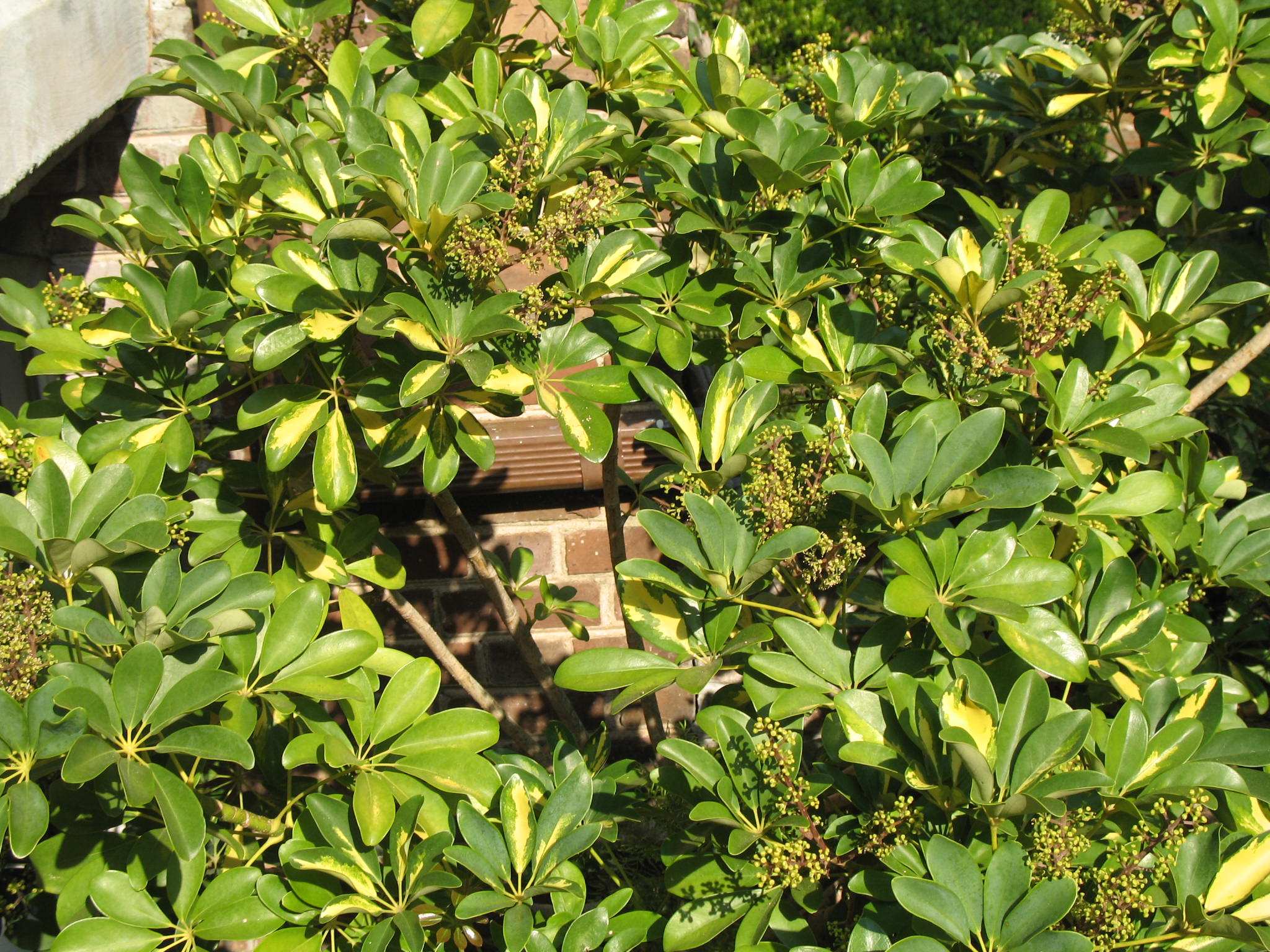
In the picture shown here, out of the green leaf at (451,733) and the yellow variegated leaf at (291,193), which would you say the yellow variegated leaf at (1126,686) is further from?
the yellow variegated leaf at (291,193)

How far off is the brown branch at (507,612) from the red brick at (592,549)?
1.39 feet

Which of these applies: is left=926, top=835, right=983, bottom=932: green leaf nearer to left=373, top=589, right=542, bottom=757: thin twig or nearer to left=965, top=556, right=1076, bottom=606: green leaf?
left=965, top=556, right=1076, bottom=606: green leaf

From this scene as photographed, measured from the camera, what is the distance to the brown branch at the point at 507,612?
1340mm

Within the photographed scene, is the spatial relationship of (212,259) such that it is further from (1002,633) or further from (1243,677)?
(1243,677)

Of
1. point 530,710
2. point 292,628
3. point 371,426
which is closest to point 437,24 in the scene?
point 371,426

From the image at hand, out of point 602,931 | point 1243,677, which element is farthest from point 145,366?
point 1243,677

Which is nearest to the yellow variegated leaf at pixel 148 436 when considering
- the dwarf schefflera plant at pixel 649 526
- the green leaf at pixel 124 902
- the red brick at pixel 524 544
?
the dwarf schefflera plant at pixel 649 526

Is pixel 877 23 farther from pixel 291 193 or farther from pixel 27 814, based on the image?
pixel 27 814

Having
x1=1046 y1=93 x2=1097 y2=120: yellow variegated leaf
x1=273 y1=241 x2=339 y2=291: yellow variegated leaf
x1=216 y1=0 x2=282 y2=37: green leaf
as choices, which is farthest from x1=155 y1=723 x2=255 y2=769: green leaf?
x1=1046 y1=93 x2=1097 y2=120: yellow variegated leaf

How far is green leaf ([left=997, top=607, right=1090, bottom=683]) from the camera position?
913 millimetres

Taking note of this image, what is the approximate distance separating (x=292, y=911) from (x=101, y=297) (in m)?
0.93

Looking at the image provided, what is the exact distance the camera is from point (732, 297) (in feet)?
3.86

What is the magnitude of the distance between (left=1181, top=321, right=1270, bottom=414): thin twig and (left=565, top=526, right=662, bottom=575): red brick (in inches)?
37.9

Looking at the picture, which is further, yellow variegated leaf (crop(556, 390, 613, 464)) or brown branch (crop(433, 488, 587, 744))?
brown branch (crop(433, 488, 587, 744))
